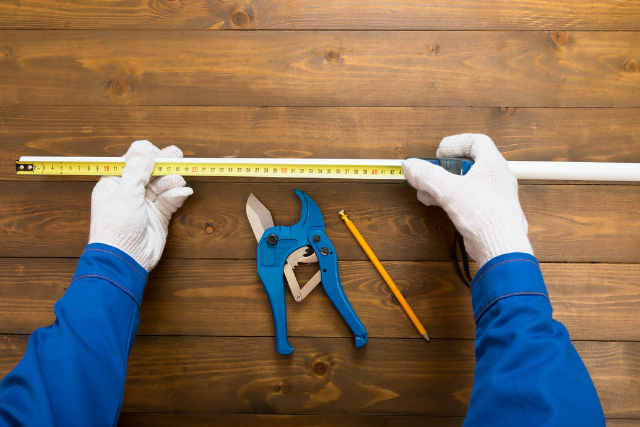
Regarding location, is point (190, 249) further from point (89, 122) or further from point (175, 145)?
point (89, 122)

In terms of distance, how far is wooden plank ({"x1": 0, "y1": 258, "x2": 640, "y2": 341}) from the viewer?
1.10m

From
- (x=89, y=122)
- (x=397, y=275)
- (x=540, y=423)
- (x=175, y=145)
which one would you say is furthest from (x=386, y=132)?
(x=89, y=122)

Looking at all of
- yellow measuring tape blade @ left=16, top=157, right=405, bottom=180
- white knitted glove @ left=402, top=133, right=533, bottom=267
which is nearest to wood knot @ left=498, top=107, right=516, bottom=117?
white knitted glove @ left=402, top=133, right=533, bottom=267

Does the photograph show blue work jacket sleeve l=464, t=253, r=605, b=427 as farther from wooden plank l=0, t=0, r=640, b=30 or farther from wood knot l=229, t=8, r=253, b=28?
wood knot l=229, t=8, r=253, b=28

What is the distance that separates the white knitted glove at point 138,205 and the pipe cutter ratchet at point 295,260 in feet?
0.81

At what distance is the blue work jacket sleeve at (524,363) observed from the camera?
674 mm

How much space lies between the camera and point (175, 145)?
114 centimetres

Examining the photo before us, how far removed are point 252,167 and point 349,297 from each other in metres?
0.47

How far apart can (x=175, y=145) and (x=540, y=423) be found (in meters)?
1.13

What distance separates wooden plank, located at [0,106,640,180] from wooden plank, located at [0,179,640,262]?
0.11m

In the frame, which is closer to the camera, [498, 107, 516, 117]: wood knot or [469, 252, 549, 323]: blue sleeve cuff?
[469, 252, 549, 323]: blue sleeve cuff

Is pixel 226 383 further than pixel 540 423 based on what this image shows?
Yes

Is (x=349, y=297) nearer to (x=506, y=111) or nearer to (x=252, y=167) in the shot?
(x=252, y=167)

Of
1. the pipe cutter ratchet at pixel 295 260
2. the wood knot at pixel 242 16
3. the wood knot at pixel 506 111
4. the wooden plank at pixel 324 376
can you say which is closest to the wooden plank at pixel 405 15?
the wood knot at pixel 242 16
